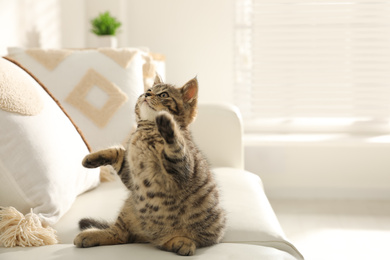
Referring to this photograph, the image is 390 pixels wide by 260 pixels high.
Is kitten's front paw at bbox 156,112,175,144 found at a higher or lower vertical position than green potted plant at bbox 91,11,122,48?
lower

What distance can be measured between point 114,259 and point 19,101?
51cm

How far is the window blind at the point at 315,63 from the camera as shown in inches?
141

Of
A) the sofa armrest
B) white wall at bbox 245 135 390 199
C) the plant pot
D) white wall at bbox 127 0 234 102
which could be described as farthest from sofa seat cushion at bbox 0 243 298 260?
white wall at bbox 127 0 234 102

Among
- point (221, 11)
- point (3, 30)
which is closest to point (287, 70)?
point (221, 11)

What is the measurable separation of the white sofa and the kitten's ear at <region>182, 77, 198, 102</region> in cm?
36

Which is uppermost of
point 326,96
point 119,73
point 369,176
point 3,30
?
point 3,30

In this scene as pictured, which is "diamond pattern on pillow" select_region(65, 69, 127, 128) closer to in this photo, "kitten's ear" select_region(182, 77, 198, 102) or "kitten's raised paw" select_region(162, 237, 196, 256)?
"kitten's ear" select_region(182, 77, 198, 102)

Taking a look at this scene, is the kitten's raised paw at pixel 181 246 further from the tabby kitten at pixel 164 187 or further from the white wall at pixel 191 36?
the white wall at pixel 191 36

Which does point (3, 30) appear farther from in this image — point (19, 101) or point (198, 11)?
point (198, 11)

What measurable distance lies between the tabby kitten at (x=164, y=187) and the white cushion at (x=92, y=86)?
2.36 feet

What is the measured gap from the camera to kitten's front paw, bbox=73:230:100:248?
1.19m

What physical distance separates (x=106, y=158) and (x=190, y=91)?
0.88 ft

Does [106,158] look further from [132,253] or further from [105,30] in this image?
[105,30]

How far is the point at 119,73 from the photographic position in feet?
7.00
